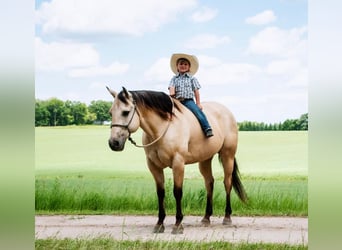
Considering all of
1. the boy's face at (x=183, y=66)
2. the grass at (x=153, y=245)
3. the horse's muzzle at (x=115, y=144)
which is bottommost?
the grass at (x=153, y=245)

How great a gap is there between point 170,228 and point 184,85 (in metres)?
1.31

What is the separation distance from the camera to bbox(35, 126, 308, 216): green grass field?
620 centimetres

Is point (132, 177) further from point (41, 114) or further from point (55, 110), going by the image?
point (41, 114)

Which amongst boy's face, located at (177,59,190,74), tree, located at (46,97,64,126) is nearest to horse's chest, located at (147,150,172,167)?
boy's face, located at (177,59,190,74)

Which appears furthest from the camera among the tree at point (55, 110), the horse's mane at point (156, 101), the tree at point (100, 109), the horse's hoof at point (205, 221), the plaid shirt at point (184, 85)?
the tree at point (55, 110)

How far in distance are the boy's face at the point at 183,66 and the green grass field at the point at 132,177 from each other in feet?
3.72

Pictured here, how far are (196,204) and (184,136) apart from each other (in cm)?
123

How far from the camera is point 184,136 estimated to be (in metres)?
5.23

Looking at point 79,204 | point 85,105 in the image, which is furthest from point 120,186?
point 85,105

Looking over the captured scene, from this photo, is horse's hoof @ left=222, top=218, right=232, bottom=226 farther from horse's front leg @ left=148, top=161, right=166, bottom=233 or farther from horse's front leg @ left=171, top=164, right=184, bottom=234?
horse's front leg @ left=148, top=161, right=166, bottom=233

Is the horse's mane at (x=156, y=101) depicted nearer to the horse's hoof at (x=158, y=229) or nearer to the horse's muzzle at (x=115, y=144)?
the horse's muzzle at (x=115, y=144)

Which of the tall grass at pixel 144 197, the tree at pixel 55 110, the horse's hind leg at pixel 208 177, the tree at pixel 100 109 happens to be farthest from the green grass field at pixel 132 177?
the horse's hind leg at pixel 208 177

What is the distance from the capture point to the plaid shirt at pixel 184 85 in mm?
5406
